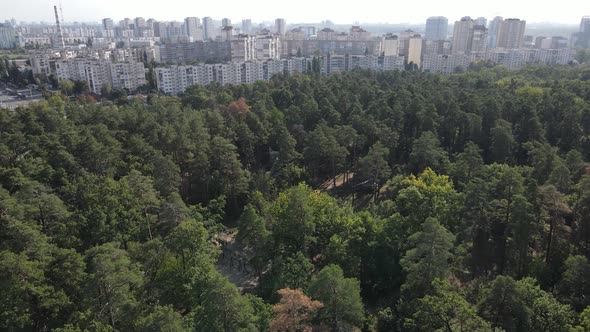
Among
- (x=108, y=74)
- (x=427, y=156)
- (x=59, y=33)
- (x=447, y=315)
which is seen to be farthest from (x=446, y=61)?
(x=59, y=33)

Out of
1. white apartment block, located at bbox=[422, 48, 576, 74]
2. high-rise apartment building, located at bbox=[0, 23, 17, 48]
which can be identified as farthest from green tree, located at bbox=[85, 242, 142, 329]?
high-rise apartment building, located at bbox=[0, 23, 17, 48]

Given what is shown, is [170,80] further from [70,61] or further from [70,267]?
[70,267]

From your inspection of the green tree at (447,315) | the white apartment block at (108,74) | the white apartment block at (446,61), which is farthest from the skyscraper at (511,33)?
the green tree at (447,315)

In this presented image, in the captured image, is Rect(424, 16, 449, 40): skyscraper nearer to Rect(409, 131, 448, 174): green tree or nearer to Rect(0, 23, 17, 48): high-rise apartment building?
Rect(0, 23, 17, 48): high-rise apartment building

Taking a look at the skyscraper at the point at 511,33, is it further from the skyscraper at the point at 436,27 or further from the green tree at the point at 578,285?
the green tree at the point at 578,285

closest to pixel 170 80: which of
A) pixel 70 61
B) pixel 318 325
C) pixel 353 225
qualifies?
pixel 70 61
